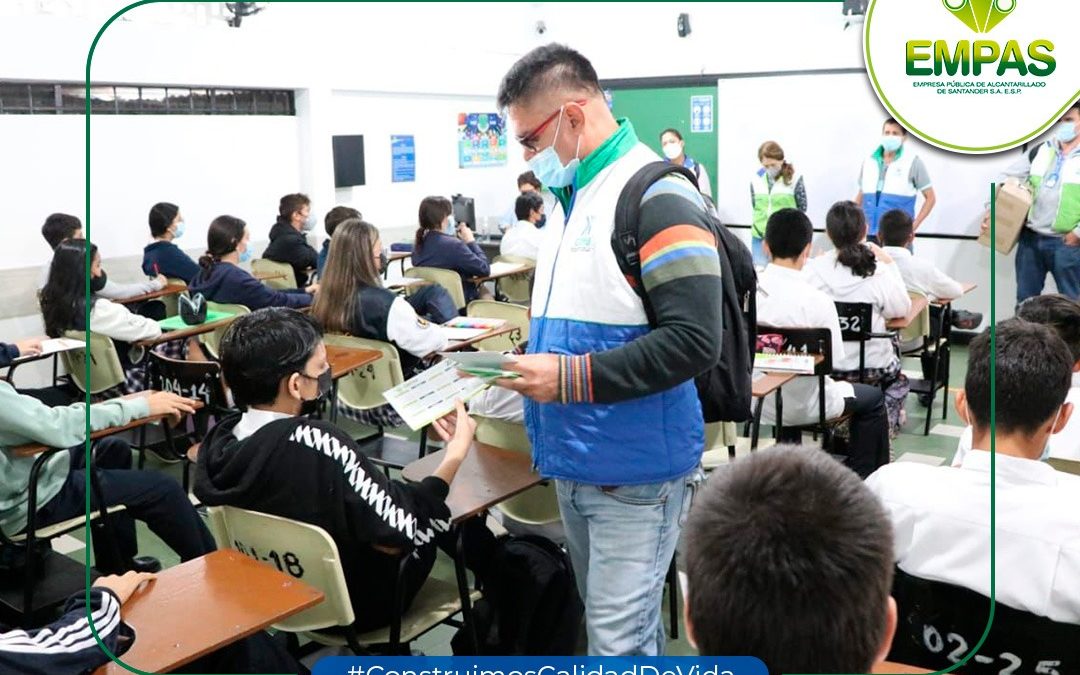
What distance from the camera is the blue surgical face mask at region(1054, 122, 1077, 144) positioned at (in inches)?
215

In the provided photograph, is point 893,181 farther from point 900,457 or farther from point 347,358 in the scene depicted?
point 347,358

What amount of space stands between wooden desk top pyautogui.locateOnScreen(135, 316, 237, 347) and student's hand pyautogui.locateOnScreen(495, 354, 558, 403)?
309cm

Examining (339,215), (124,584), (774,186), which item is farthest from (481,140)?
(124,584)

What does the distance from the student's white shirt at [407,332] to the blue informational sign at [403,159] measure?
189 inches

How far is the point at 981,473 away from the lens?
142cm

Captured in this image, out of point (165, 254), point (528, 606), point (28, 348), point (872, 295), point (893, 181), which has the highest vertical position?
point (893, 181)

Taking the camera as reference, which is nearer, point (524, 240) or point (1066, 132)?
point (1066, 132)

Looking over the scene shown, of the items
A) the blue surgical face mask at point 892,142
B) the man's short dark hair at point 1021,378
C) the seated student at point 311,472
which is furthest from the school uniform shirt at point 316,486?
the blue surgical face mask at point 892,142

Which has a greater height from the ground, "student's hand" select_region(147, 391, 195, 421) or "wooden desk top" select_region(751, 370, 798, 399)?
"student's hand" select_region(147, 391, 195, 421)

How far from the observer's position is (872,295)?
4078 millimetres

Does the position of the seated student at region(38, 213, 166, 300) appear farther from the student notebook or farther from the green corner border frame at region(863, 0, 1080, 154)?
the green corner border frame at region(863, 0, 1080, 154)

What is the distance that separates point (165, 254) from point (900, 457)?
4.12 meters

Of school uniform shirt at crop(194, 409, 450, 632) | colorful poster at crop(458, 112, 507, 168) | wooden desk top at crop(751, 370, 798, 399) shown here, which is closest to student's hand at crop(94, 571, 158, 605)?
school uniform shirt at crop(194, 409, 450, 632)

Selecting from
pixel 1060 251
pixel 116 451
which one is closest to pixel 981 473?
pixel 116 451
